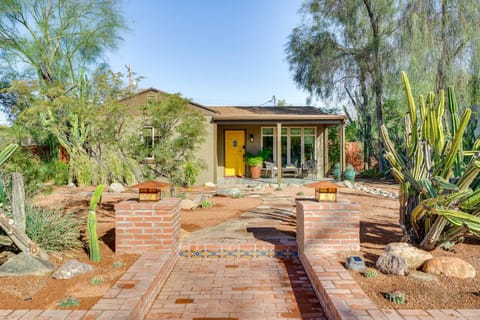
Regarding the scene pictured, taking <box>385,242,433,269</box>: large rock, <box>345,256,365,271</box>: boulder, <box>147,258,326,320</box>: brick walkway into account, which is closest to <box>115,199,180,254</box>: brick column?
<box>147,258,326,320</box>: brick walkway

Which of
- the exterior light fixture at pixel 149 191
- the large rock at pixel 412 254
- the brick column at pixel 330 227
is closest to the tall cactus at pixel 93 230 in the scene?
the exterior light fixture at pixel 149 191

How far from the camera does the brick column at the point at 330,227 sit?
153 inches

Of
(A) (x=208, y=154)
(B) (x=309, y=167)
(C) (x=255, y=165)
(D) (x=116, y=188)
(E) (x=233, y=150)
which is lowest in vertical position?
(D) (x=116, y=188)

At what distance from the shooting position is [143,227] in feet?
12.9

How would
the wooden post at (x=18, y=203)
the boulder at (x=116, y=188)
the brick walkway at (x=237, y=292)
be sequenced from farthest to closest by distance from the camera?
the boulder at (x=116, y=188) < the wooden post at (x=18, y=203) < the brick walkway at (x=237, y=292)

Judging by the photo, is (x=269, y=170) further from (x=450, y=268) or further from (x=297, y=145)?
(x=450, y=268)

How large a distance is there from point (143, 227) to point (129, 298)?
1410mm

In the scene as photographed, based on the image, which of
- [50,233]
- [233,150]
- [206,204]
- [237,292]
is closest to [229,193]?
[206,204]

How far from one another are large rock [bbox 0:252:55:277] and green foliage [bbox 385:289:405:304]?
3418 millimetres

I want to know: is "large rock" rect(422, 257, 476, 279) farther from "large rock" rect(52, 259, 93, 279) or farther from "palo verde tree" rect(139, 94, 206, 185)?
"palo verde tree" rect(139, 94, 206, 185)

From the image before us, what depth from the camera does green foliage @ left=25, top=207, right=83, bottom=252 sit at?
379cm

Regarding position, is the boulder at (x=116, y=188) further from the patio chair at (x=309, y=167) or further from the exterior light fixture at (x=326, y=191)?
the exterior light fixture at (x=326, y=191)

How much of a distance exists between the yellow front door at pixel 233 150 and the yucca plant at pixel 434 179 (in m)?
10.2

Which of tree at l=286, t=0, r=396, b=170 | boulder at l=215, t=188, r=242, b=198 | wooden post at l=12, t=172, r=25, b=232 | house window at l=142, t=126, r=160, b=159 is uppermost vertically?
tree at l=286, t=0, r=396, b=170
